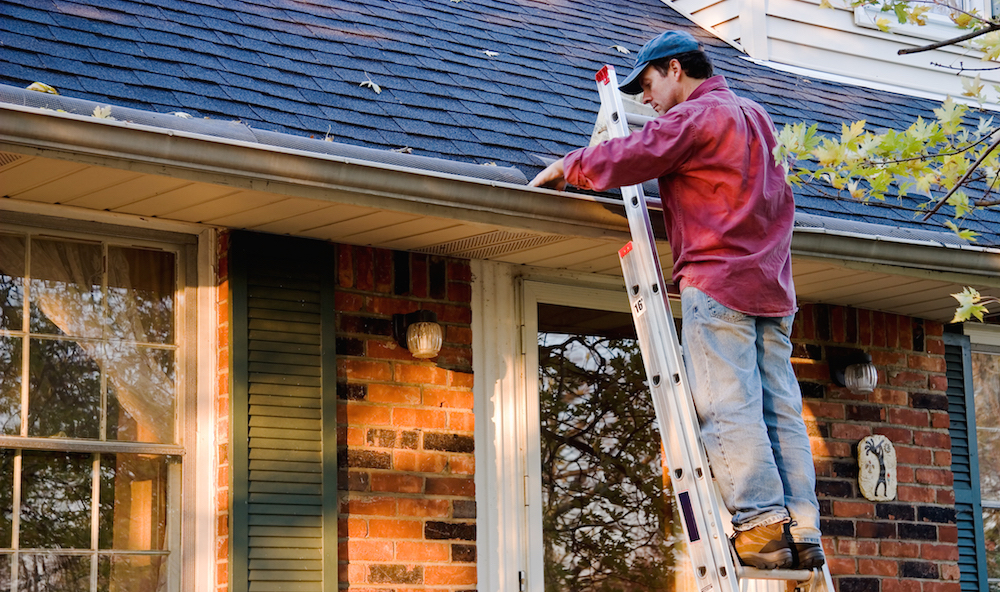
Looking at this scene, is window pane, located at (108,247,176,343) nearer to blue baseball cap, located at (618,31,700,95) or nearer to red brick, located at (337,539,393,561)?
red brick, located at (337,539,393,561)

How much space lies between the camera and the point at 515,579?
17.4 ft

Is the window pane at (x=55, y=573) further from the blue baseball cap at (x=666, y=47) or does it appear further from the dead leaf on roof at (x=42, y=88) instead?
the blue baseball cap at (x=666, y=47)

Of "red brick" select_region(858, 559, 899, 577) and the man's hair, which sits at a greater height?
the man's hair

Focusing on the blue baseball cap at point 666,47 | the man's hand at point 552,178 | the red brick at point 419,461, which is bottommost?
the red brick at point 419,461

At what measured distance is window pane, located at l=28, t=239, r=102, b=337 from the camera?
4723 millimetres

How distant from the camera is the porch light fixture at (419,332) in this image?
5160 mm

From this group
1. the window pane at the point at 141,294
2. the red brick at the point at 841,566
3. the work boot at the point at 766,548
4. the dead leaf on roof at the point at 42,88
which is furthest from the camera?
the red brick at the point at 841,566

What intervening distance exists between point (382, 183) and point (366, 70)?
1235 millimetres

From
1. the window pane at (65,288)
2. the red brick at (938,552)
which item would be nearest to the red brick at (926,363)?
the red brick at (938,552)

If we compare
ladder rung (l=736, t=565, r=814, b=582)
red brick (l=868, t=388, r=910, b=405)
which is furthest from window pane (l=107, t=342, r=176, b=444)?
red brick (l=868, t=388, r=910, b=405)

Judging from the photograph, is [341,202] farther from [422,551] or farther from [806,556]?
[806,556]

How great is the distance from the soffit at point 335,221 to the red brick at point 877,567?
133cm

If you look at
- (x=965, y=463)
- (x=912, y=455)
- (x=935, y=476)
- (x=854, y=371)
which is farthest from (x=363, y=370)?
(x=965, y=463)

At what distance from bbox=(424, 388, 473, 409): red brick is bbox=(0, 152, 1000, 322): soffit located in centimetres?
57
